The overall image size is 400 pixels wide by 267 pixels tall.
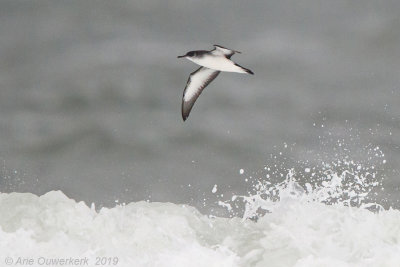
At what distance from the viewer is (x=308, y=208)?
971 centimetres

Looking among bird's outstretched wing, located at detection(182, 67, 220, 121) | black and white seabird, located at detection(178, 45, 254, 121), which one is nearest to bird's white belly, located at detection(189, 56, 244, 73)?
black and white seabird, located at detection(178, 45, 254, 121)

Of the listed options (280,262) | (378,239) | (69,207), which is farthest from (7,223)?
(378,239)

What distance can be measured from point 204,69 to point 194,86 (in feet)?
1.01

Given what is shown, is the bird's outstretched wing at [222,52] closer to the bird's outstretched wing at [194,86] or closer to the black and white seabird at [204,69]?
the black and white seabird at [204,69]

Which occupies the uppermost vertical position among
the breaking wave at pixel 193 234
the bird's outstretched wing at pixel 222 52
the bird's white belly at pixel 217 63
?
the bird's outstretched wing at pixel 222 52

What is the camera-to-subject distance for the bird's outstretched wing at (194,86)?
34.7 ft

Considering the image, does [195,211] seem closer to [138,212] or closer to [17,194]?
[138,212]

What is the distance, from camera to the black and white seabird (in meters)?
9.62

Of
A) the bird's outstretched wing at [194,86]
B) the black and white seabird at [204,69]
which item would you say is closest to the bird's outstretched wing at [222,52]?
the black and white seabird at [204,69]

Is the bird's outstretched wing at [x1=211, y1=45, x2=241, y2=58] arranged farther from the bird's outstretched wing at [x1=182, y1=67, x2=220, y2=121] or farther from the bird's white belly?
the bird's outstretched wing at [x1=182, y1=67, x2=220, y2=121]

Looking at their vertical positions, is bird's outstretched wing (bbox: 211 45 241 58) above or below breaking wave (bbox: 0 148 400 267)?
above

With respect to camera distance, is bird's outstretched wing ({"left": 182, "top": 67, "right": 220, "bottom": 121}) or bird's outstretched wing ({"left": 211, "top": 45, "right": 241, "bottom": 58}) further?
bird's outstretched wing ({"left": 182, "top": 67, "right": 220, "bottom": 121})

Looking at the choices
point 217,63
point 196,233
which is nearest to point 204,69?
point 217,63

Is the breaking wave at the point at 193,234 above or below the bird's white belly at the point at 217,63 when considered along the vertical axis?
below
